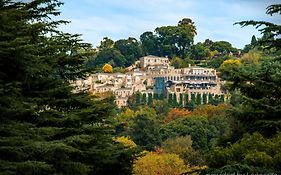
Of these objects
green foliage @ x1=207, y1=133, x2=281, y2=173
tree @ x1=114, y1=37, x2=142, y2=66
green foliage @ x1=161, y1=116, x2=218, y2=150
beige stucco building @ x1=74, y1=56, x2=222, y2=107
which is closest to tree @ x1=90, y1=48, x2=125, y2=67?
tree @ x1=114, y1=37, x2=142, y2=66

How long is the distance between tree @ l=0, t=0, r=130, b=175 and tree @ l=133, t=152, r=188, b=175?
838 inches

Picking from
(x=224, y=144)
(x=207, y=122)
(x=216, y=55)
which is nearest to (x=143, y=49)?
(x=216, y=55)

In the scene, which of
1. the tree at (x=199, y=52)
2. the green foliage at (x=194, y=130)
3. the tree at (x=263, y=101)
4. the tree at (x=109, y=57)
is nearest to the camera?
the tree at (x=263, y=101)

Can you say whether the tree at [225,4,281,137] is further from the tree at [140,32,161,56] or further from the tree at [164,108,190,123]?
the tree at [140,32,161,56]

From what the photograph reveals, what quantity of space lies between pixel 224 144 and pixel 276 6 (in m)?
4.50

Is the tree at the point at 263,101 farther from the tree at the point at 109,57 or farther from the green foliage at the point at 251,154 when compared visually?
the tree at the point at 109,57

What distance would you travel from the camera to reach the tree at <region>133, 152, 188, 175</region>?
3391 cm

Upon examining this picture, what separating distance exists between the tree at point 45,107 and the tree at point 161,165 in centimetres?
2127

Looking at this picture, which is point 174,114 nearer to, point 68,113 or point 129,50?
point 68,113

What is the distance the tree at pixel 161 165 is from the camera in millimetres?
33906

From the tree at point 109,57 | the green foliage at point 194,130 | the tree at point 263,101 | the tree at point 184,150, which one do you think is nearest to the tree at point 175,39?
the tree at point 109,57

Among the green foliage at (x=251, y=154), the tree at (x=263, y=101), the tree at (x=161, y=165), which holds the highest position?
the tree at (x=263, y=101)

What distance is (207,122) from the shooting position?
50594 millimetres

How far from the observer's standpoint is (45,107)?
10.5 meters
